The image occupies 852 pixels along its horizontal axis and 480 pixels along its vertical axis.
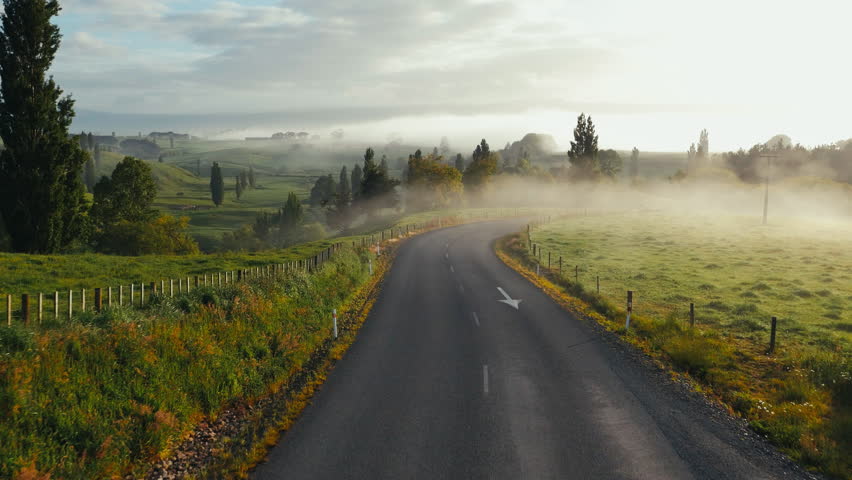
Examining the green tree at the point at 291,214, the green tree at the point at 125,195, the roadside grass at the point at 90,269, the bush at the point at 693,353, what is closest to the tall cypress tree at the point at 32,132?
the roadside grass at the point at 90,269

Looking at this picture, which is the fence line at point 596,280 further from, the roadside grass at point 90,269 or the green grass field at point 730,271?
the roadside grass at point 90,269

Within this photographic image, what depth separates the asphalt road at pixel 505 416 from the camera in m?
9.42

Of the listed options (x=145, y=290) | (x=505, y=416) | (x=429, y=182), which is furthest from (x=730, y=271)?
(x=429, y=182)

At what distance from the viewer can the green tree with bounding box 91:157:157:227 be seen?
5897cm

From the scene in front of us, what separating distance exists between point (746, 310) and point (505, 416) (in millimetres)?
18005

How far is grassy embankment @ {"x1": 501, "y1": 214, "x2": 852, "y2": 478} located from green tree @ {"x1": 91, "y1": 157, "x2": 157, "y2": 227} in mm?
45955

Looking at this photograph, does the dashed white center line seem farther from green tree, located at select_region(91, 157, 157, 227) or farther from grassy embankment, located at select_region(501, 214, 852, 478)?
green tree, located at select_region(91, 157, 157, 227)

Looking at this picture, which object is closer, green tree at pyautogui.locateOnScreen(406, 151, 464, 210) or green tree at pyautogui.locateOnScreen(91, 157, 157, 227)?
green tree at pyautogui.locateOnScreen(91, 157, 157, 227)

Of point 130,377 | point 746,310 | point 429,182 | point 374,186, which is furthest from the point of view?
point 429,182

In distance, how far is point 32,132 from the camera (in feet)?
112

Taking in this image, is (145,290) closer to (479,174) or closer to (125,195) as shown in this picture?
(125,195)

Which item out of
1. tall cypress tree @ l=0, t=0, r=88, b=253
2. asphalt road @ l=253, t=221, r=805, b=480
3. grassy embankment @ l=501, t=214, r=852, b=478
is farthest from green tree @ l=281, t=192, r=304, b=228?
asphalt road @ l=253, t=221, r=805, b=480

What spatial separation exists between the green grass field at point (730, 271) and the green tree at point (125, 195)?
161 feet

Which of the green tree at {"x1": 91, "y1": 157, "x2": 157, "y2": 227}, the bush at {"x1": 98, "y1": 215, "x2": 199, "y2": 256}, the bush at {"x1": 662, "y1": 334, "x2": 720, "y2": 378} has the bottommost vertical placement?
the bush at {"x1": 98, "y1": 215, "x2": 199, "y2": 256}
